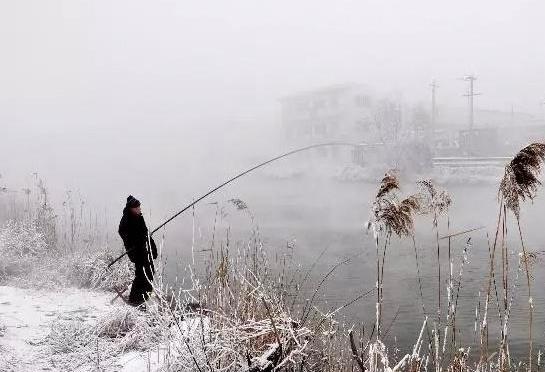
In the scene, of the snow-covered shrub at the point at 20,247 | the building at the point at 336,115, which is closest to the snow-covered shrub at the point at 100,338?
the snow-covered shrub at the point at 20,247

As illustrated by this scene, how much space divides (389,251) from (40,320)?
49.5 ft

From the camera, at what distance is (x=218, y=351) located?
338 centimetres

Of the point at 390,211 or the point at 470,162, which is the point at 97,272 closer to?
the point at 390,211

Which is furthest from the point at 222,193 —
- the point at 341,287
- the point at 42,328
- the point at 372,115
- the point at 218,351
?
the point at 218,351

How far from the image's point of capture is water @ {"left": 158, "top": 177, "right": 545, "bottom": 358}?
11.2 metres

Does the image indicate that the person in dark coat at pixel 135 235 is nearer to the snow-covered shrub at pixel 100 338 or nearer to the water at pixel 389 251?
the snow-covered shrub at pixel 100 338

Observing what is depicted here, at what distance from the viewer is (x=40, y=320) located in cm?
680

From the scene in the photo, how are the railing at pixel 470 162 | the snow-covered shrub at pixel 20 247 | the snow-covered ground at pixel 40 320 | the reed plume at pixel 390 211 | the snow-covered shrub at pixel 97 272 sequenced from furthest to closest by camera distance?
the railing at pixel 470 162, the snow-covered shrub at pixel 20 247, the snow-covered shrub at pixel 97 272, the snow-covered ground at pixel 40 320, the reed plume at pixel 390 211

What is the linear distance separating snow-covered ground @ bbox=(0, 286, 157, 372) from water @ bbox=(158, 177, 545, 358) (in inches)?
56.6

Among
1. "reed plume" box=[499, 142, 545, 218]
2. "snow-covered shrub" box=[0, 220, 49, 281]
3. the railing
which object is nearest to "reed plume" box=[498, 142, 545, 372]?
"reed plume" box=[499, 142, 545, 218]

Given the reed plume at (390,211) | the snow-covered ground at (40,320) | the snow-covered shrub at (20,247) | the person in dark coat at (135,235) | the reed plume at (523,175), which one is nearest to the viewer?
the reed plume at (523,175)

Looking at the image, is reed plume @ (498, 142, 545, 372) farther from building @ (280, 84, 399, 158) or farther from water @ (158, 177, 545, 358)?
building @ (280, 84, 399, 158)

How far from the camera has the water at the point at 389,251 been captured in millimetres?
11227

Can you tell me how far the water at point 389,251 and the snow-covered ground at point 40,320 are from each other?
1.44m
